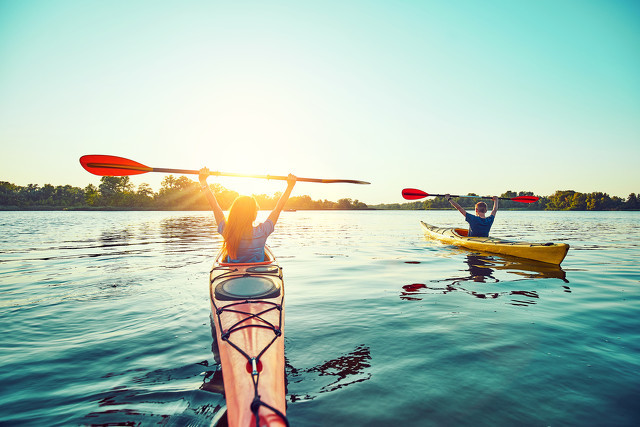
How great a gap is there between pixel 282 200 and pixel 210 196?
1.18 m

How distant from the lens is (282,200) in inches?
222

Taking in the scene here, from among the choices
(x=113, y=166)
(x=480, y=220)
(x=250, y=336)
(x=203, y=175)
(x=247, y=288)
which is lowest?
(x=250, y=336)

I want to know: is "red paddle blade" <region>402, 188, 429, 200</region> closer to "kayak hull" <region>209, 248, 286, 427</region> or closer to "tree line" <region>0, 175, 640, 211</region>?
"kayak hull" <region>209, 248, 286, 427</region>

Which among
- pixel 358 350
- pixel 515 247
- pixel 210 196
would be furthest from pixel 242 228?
pixel 515 247

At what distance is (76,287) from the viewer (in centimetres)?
742

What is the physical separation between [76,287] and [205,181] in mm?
4650

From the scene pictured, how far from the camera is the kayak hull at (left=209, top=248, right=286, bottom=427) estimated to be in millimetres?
2388

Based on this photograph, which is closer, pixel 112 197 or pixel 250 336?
pixel 250 336

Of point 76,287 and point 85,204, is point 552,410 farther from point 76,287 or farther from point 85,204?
point 85,204

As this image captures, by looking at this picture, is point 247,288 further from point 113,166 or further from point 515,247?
point 515,247

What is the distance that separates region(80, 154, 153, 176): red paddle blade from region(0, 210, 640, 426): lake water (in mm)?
2614

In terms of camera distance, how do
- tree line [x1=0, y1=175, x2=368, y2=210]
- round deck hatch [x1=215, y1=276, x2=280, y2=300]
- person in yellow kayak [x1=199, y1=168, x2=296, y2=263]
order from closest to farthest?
round deck hatch [x1=215, y1=276, x2=280, y2=300]
person in yellow kayak [x1=199, y1=168, x2=296, y2=263]
tree line [x1=0, y1=175, x2=368, y2=210]

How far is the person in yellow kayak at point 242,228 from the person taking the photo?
4820 millimetres

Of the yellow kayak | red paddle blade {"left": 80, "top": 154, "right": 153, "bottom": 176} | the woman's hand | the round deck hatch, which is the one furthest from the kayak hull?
the yellow kayak
